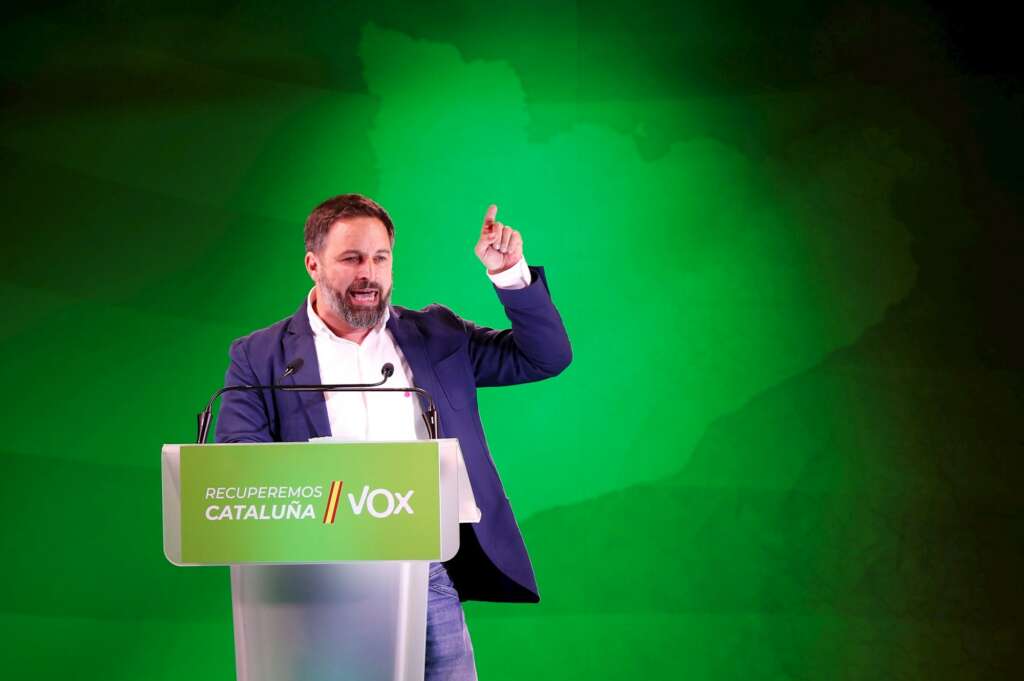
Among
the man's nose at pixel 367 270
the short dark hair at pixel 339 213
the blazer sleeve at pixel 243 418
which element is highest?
the short dark hair at pixel 339 213

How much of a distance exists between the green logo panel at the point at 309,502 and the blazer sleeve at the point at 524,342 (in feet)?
2.24

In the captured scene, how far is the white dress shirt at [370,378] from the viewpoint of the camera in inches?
79.2

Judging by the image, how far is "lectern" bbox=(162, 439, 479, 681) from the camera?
59.7 inches

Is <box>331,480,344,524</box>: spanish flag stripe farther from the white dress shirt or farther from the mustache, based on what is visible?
the mustache

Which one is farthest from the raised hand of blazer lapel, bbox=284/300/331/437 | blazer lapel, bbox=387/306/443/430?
blazer lapel, bbox=284/300/331/437

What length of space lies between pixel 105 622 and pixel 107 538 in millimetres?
270

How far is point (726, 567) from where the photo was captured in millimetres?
3492

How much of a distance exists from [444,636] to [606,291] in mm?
1820

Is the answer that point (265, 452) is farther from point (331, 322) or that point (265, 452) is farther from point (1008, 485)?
point (1008, 485)

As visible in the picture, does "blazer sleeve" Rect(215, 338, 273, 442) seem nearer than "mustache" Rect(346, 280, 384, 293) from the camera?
Yes

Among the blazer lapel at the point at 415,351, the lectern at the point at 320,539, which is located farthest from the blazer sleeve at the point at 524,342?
the lectern at the point at 320,539

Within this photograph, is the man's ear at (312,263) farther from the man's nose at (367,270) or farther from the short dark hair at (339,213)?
the man's nose at (367,270)

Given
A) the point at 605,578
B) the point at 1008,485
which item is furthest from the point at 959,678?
the point at 605,578

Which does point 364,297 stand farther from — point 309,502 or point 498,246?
point 309,502
